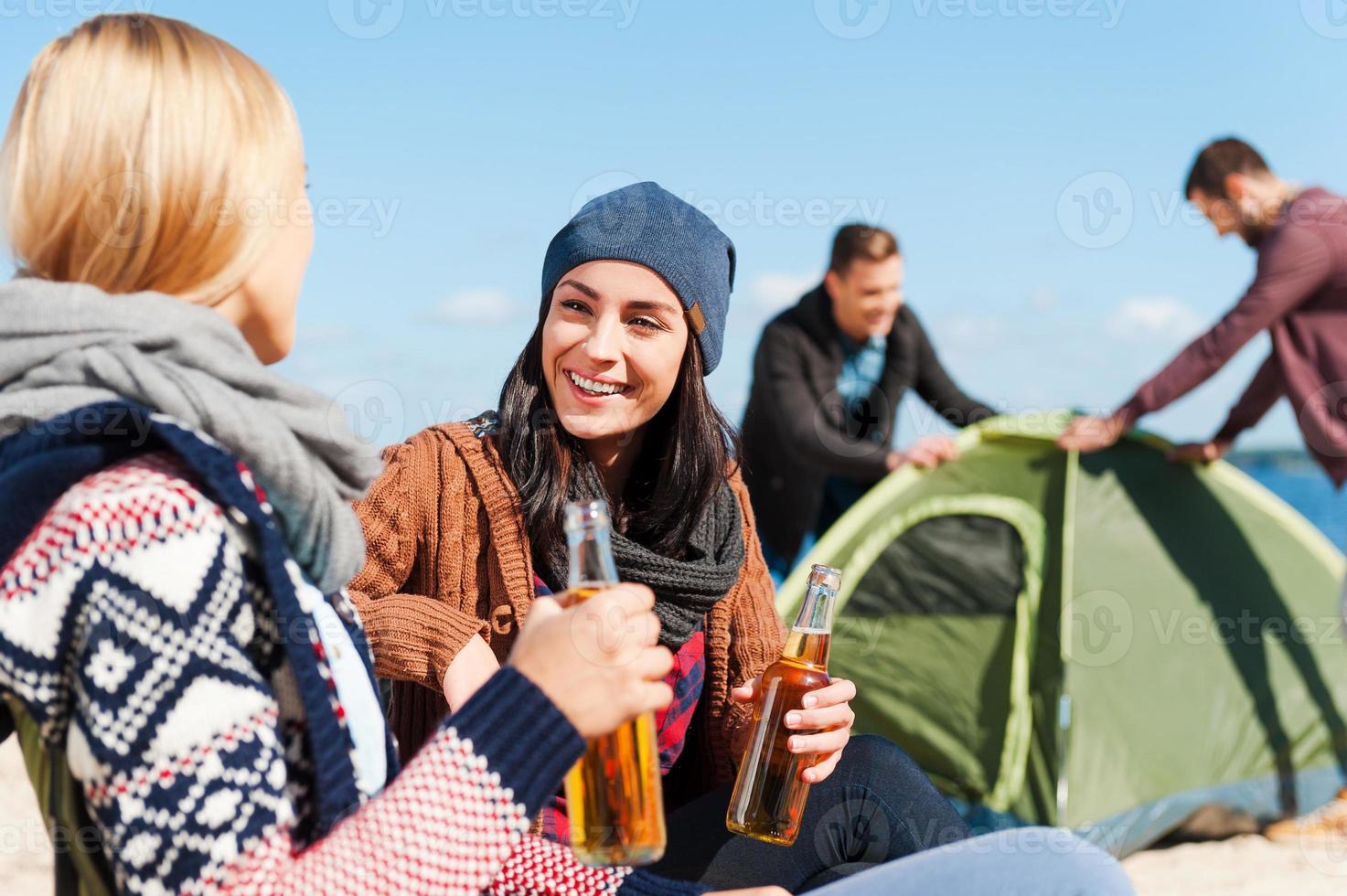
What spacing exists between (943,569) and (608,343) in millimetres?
2239

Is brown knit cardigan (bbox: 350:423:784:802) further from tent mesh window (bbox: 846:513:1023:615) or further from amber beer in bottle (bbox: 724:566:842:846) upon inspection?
tent mesh window (bbox: 846:513:1023:615)

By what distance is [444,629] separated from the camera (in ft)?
5.13

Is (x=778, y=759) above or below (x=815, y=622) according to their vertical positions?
below

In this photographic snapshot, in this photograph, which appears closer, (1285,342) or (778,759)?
(778,759)

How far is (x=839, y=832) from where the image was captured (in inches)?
61.9

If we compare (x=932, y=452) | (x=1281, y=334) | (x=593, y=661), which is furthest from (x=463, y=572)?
(x=1281, y=334)

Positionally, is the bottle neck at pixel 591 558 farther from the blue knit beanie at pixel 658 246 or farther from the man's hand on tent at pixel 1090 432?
the man's hand on tent at pixel 1090 432

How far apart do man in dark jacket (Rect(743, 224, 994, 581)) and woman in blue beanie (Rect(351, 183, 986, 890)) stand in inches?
83.5

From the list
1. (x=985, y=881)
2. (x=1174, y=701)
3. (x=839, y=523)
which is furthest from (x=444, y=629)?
(x=1174, y=701)

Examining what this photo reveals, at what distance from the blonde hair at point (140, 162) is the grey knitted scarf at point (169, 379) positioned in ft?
0.14

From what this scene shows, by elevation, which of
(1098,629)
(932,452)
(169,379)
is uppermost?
(169,379)

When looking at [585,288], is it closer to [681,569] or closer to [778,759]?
[681,569]

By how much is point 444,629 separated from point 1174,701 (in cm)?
276

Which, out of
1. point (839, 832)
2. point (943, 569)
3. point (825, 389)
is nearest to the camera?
point (839, 832)
